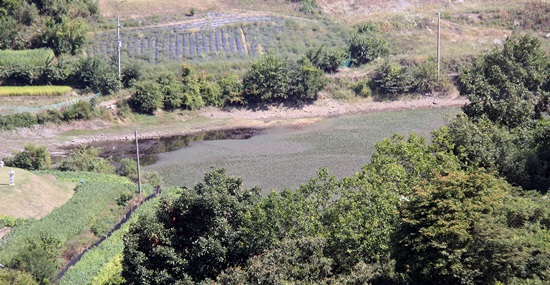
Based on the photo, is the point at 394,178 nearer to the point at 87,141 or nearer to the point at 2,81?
the point at 87,141

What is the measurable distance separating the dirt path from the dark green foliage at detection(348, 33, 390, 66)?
6.64 m

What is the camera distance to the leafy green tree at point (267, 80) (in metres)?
63.6

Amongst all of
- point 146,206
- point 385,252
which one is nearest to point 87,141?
point 146,206

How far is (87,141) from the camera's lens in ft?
185

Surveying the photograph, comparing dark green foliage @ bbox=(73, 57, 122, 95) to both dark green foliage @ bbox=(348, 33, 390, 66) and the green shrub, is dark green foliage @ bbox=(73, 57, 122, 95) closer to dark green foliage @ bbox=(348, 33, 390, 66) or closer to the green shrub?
dark green foliage @ bbox=(348, 33, 390, 66)

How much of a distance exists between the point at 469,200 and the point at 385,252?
3.31m

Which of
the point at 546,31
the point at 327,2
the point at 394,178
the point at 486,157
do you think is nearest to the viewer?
the point at 394,178

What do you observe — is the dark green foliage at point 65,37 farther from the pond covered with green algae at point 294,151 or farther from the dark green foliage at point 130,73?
the pond covered with green algae at point 294,151

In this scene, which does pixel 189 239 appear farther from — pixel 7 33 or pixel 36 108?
pixel 7 33

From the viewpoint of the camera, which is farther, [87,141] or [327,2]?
[327,2]

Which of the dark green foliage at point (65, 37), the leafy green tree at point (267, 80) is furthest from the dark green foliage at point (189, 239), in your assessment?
the dark green foliage at point (65, 37)

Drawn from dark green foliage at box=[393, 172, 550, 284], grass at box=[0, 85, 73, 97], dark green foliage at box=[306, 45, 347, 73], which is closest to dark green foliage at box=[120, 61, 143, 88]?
grass at box=[0, 85, 73, 97]

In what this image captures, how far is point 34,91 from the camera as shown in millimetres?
61250

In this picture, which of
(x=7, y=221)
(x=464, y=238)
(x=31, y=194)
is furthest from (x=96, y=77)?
(x=464, y=238)
